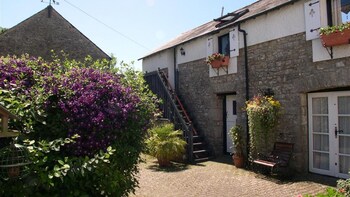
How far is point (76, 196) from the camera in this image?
3.85 metres

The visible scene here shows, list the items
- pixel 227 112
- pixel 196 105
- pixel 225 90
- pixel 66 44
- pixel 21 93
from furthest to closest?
pixel 66 44 → pixel 196 105 → pixel 227 112 → pixel 225 90 → pixel 21 93

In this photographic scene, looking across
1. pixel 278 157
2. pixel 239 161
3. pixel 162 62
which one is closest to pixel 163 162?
pixel 239 161

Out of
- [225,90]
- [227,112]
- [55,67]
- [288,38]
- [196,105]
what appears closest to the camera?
[55,67]

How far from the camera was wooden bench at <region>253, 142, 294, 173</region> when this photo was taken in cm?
771

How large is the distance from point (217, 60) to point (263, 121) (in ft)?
10.8

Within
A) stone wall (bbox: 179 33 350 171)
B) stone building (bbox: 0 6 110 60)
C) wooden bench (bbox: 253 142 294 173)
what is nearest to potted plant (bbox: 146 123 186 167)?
stone wall (bbox: 179 33 350 171)

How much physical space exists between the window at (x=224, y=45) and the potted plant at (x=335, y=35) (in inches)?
161

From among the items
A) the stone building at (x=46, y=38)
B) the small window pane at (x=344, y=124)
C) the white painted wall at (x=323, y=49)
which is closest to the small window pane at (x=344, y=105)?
the small window pane at (x=344, y=124)

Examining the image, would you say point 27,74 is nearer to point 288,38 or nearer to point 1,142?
point 1,142

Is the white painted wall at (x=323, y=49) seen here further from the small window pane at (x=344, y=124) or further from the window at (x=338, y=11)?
the small window pane at (x=344, y=124)

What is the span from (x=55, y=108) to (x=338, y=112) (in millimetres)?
6556

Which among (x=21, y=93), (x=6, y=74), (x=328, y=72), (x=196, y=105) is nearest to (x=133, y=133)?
(x=21, y=93)

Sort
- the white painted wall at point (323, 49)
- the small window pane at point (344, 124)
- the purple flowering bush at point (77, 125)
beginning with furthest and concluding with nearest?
the small window pane at point (344, 124) < the white painted wall at point (323, 49) < the purple flowering bush at point (77, 125)

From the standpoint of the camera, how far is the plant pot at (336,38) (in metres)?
6.62
